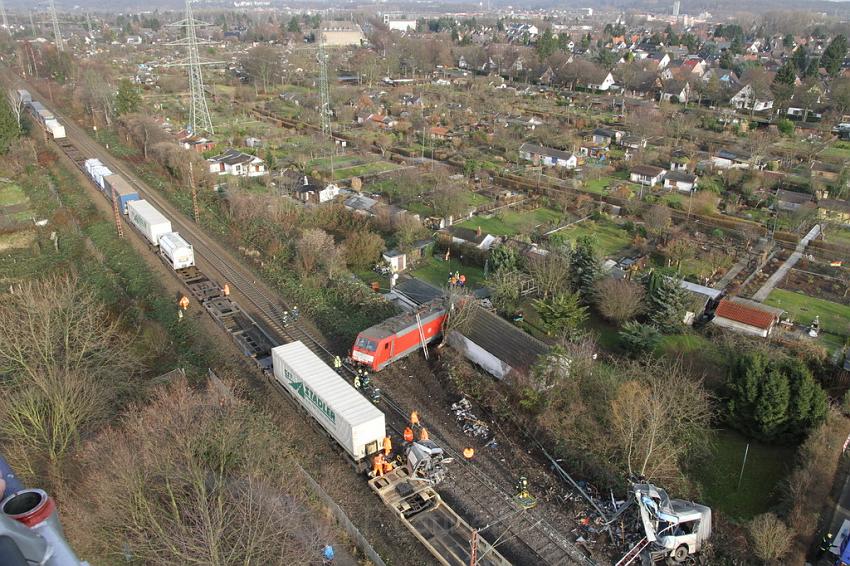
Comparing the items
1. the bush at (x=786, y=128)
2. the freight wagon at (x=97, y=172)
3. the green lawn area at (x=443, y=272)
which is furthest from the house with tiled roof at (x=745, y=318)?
the bush at (x=786, y=128)

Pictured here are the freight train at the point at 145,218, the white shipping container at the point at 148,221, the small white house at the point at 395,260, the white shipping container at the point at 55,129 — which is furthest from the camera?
the white shipping container at the point at 55,129

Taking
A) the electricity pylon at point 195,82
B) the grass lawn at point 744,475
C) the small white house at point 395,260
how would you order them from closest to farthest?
the grass lawn at point 744,475 → the small white house at point 395,260 → the electricity pylon at point 195,82

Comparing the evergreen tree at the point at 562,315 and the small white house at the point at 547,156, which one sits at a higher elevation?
the evergreen tree at the point at 562,315

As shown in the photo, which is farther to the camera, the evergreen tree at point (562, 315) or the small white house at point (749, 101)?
the small white house at point (749, 101)

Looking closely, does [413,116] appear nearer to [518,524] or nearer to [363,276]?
[363,276]

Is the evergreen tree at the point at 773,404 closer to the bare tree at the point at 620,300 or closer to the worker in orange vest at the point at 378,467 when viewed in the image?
the bare tree at the point at 620,300

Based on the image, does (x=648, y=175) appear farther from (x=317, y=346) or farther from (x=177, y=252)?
(x=177, y=252)

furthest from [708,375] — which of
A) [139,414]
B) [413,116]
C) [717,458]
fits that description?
[413,116]

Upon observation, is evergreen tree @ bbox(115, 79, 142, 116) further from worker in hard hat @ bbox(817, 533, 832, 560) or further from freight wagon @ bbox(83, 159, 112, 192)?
worker in hard hat @ bbox(817, 533, 832, 560)
